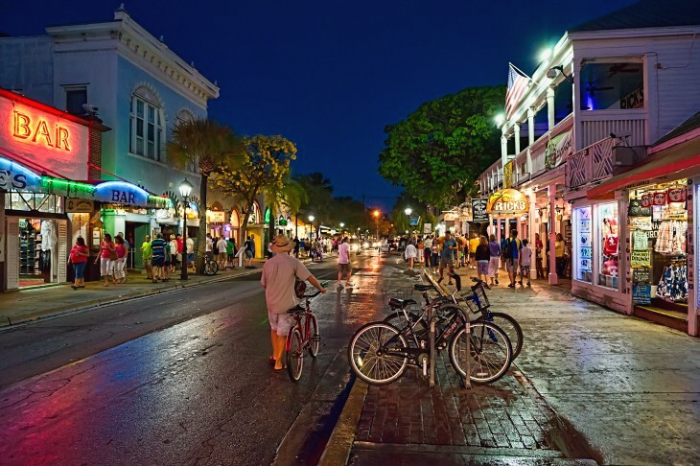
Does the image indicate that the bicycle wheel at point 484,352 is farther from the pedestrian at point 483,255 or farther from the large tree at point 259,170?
the large tree at point 259,170

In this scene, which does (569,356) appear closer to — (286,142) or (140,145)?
(140,145)

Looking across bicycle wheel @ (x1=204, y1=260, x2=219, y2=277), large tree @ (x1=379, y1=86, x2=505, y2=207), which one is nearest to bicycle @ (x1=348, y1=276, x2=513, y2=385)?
bicycle wheel @ (x1=204, y1=260, x2=219, y2=277)

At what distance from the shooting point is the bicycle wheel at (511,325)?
7031 millimetres

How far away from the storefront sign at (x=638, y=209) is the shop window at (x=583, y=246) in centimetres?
252

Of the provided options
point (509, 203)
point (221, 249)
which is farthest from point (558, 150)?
point (221, 249)

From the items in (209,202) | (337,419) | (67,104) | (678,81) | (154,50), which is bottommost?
(337,419)

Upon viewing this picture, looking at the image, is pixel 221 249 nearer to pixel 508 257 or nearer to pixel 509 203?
pixel 509 203

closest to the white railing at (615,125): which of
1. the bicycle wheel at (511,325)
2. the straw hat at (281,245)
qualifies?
the bicycle wheel at (511,325)

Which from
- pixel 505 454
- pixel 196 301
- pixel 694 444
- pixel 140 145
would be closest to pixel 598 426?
pixel 694 444

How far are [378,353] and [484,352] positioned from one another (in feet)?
4.22

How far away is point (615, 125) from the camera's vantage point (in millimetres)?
15430

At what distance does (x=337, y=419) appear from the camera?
5.49 m

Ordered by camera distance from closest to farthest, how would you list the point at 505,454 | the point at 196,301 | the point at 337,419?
the point at 505,454
the point at 337,419
the point at 196,301

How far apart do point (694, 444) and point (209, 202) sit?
105 ft
